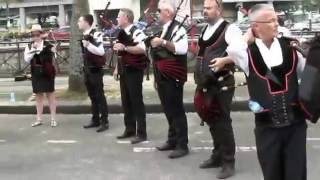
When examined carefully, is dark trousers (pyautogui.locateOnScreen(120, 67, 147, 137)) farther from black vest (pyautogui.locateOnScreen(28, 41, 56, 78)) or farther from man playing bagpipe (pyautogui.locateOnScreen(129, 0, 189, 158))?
black vest (pyautogui.locateOnScreen(28, 41, 56, 78))

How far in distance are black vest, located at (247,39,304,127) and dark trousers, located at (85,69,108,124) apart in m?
4.84

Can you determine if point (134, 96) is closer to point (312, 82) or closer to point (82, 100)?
point (82, 100)

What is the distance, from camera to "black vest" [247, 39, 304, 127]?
4.33m

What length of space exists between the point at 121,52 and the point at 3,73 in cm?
Result: 1004

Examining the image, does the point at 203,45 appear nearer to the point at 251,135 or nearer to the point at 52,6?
the point at 251,135

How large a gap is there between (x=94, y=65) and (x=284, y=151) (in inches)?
195

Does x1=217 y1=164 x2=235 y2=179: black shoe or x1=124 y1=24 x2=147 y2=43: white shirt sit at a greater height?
x1=124 y1=24 x2=147 y2=43: white shirt

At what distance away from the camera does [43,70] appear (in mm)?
9289

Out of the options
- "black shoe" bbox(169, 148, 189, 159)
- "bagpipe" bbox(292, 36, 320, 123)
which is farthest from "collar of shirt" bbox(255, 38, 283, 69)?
"black shoe" bbox(169, 148, 189, 159)

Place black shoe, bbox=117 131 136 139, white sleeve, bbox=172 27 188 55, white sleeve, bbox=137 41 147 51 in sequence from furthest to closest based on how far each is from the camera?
black shoe, bbox=117 131 136 139 < white sleeve, bbox=137 41 147 51 < white sleeve, bbox=172 27 188 55

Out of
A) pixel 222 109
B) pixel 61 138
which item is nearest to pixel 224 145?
pixel 222 109

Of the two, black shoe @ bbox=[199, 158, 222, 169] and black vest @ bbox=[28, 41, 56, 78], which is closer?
black shoe @ bbox=[199, 158, 222, 169]

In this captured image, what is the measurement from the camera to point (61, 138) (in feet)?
28.5

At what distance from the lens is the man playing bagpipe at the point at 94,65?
877cm
